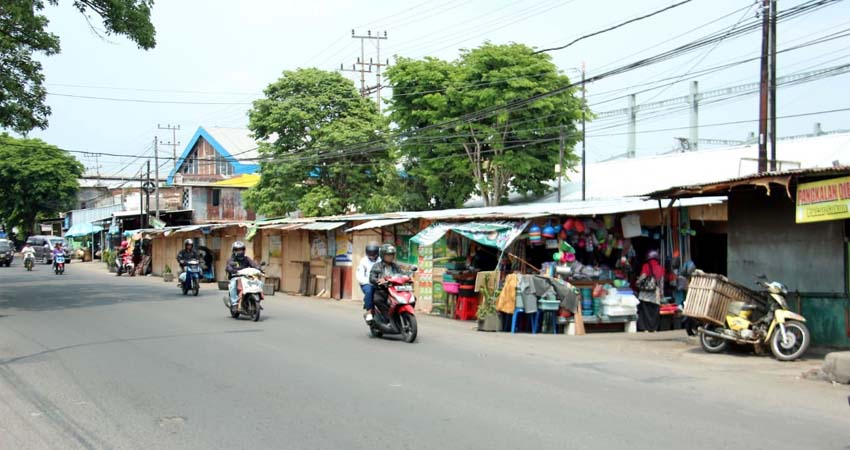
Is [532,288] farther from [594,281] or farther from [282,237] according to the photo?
[282,237]

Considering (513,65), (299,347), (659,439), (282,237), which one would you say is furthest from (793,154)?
(659,439)

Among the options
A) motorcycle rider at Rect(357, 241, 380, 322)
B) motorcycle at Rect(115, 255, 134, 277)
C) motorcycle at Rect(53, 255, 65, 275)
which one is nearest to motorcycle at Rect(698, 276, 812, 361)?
motorcycle rider at Rect(357, 241, 380, 322)

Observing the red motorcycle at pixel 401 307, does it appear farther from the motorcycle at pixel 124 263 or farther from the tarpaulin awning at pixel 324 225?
the motorcycle at pixel 124 263

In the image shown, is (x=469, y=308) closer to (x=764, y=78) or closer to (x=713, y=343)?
(x=713, y=343)

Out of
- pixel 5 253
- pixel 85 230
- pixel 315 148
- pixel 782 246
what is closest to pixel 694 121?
pixel 315 148

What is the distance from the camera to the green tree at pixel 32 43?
18.7m

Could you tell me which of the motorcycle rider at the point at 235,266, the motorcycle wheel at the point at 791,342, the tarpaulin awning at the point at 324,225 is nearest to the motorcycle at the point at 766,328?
the motorcycle wheel at the point at 791,342

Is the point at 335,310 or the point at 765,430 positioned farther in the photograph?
the point at 335,310

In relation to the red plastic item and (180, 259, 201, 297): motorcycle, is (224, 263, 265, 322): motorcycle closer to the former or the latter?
the red plastic item

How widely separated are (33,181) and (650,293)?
62878 millimetres

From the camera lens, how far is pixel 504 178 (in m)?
31.0

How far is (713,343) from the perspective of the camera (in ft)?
38.4

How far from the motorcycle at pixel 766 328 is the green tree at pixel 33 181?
6298cm

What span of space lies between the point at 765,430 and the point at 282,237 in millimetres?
23540
